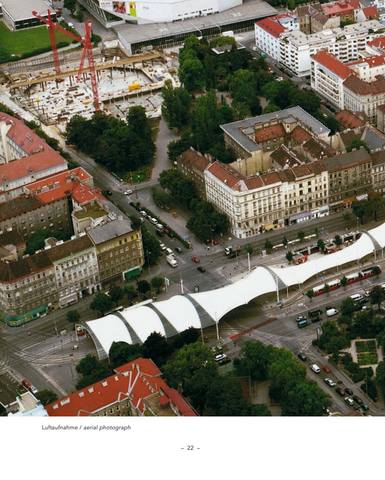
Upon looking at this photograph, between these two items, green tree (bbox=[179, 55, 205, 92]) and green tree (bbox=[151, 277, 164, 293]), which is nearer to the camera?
green tree (bbox=[151, 277, 164, 293])

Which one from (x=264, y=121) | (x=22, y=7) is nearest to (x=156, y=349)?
(x=264, y=121)

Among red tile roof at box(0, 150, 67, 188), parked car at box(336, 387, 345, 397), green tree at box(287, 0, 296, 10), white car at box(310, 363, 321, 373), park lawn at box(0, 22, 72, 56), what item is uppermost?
red tile roof at box(0, 150, 67, 188)

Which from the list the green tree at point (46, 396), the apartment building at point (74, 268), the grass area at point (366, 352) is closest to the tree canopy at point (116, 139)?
the apartment building at point (74, 268)

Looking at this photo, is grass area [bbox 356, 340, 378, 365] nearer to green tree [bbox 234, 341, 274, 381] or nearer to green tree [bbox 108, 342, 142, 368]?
green tree [bbox 234, 341, 274, 381]

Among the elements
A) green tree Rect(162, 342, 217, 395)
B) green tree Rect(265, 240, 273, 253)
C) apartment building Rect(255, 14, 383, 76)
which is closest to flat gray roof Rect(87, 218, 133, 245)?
green tree Rect(265, 240, 273, 253)

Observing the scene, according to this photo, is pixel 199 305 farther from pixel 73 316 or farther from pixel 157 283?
pixel 73 316

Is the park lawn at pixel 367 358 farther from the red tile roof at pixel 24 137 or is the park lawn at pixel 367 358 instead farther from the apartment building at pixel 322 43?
the apartment building at pixel 322 43
